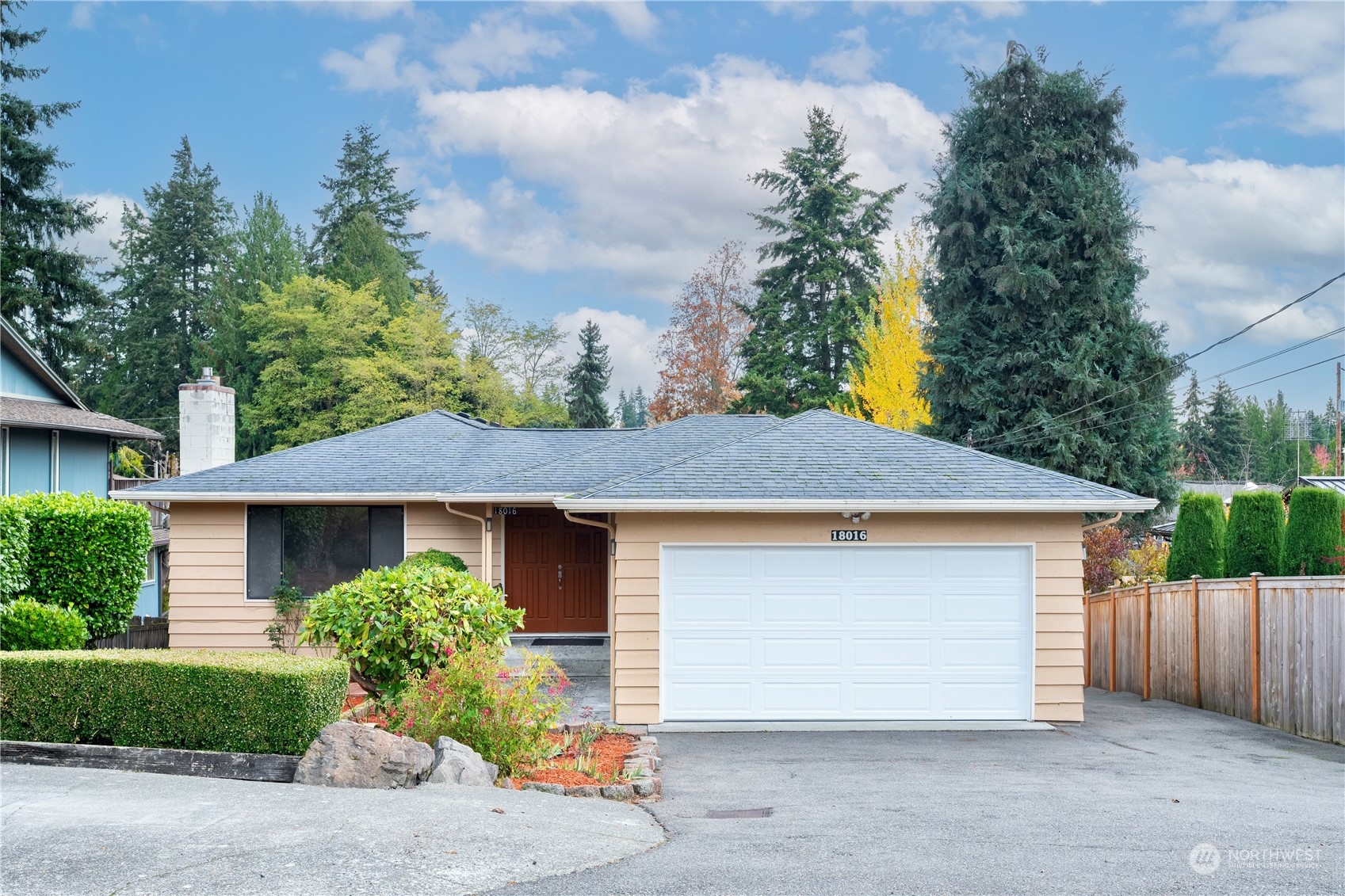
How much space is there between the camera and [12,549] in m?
11.0

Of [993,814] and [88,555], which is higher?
→ [88,555]

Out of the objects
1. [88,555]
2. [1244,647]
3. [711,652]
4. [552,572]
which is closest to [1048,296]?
[552,572]

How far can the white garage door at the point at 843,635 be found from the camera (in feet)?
37.4

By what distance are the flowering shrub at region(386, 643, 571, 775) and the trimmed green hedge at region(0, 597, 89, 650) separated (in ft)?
14.5

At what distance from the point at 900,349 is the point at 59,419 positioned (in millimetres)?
21051

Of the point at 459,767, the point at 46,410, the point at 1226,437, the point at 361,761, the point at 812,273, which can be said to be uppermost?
the point at 812,273

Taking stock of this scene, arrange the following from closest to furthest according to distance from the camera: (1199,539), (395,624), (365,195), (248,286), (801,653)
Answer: (395,624) < (801,653) < (1199,539) < (248,286) < (365,195)

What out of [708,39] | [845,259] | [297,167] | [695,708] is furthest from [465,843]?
[297,167]

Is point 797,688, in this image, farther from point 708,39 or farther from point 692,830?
point 708,39

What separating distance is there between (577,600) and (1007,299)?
606 inches

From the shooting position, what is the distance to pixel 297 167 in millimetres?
46625

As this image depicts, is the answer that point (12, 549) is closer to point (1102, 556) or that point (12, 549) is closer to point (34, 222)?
point (1102, 556)

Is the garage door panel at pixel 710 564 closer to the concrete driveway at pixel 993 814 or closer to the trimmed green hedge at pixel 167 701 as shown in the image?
the concrete driveway at pixel 993 814

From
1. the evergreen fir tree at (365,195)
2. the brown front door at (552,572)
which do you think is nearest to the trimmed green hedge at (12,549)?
the brown front door at (552,572)
